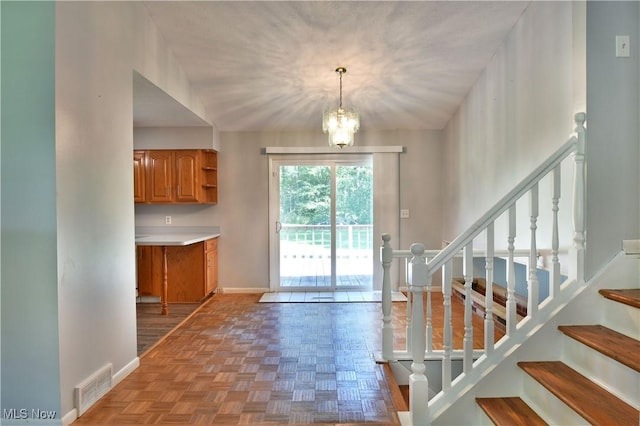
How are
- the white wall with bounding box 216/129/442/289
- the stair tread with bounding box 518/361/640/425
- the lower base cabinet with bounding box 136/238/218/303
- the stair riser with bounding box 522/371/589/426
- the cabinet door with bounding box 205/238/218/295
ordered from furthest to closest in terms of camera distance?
1. the white wall with bounding box 216/129/442/289
2. the cabinet door with bounding box 205/238/218/295
3. the lower base cabinet with bounding box 136/238/218/303
4. the stair riser with bounding box 522/371/589/426
5. the stair tread with bounding box 518/361/640/425

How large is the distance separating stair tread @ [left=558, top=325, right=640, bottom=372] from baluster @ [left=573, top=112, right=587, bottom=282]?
268mm

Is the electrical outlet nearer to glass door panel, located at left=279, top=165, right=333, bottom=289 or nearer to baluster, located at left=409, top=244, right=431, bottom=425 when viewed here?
baluster, located at left=409, top=244, right=431, bottom=425

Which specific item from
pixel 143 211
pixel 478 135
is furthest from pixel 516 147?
pixel 143 211

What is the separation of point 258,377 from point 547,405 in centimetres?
168

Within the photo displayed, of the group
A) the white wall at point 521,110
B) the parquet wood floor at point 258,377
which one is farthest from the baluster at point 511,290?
the parquet wood floor at point 258,377

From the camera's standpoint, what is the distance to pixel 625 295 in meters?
1.85

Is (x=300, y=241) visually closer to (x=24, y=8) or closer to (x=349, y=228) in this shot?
(x=349, y=228)

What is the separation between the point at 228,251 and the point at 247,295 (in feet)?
2.15

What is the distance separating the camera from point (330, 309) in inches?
166

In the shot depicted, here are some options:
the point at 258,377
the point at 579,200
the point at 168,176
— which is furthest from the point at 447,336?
the point at 168,176

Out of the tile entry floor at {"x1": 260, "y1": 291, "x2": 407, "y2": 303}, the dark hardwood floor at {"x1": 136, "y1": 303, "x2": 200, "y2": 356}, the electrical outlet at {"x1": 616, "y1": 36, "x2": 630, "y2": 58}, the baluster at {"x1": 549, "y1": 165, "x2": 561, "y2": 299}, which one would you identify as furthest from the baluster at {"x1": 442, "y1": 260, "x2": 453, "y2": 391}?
the tile entry floor at {"x1": 260, "y1": 291, "x2": 407, "y2": 303}

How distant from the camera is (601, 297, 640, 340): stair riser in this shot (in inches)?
70.2

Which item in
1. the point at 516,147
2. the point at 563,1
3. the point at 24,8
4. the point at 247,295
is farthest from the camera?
the point at 247,295

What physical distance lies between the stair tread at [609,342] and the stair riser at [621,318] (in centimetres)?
3
